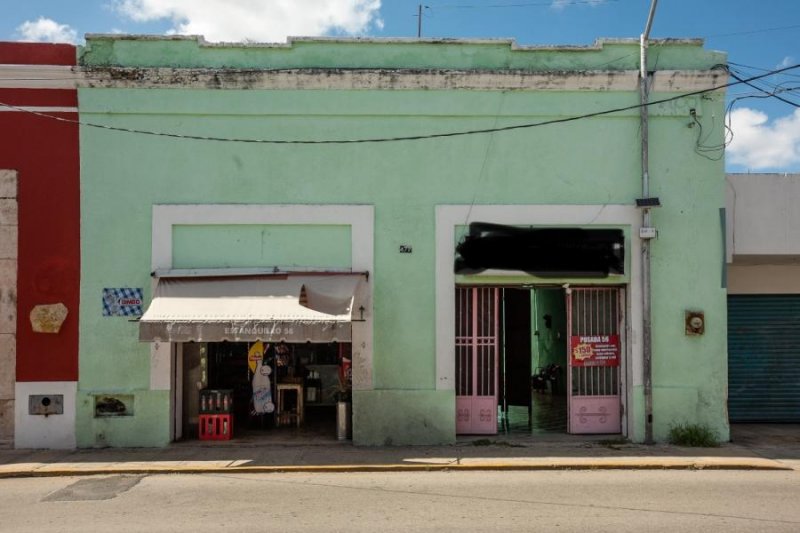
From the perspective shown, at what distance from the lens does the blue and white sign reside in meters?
11.4

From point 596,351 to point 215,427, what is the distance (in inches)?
266

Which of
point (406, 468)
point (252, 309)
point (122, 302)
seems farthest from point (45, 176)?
point (406, 468)

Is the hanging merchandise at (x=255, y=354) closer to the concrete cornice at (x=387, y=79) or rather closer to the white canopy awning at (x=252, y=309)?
the white canopy awning at (x=252, y=309)

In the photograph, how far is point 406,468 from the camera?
988 cm

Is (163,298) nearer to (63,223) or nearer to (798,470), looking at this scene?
(63,223)

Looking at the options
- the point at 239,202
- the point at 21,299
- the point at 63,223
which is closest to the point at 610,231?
the point at 239,202

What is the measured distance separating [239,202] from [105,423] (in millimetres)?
4265

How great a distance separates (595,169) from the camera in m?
11.8

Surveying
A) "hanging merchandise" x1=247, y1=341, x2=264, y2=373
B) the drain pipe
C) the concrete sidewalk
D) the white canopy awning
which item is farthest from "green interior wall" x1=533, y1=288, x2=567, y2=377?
"hanging merchandise" x1=247, y1=341, x2=264, y2=373

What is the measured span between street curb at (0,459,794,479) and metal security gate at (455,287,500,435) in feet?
6.48

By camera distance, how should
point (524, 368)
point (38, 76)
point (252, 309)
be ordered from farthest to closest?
1. point (524, 368)
2. point (38, 76)
3. point (252, 309)

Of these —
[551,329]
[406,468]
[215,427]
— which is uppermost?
[551,329]

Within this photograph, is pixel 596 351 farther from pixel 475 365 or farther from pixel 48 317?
pixel 48 317

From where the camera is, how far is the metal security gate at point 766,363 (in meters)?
13.5
